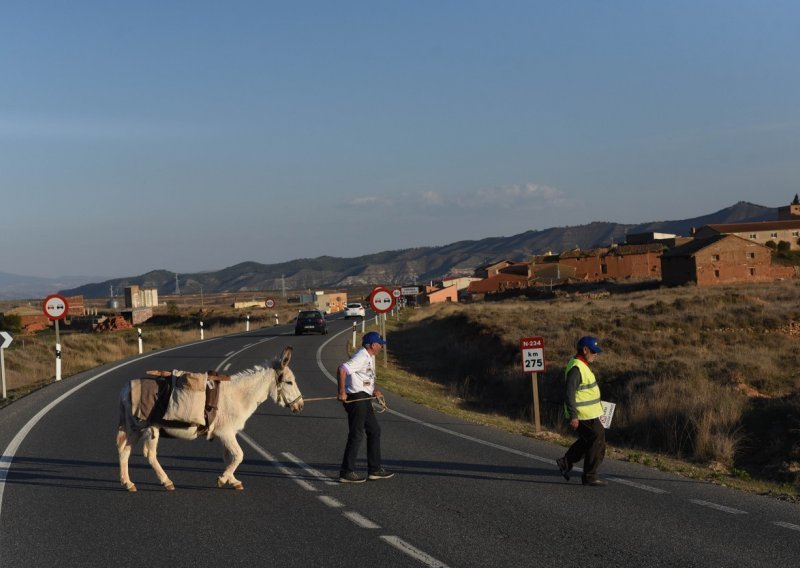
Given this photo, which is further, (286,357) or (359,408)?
(359,408)

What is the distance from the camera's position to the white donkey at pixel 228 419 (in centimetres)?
934

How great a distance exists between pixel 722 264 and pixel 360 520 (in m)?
69.9

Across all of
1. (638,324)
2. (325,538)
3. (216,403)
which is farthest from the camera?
(638,324)

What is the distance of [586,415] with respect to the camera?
9867 mm

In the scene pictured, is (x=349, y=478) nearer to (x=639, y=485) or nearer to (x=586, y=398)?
(x=586, y=398)

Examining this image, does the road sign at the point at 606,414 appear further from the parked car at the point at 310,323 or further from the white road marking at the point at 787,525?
the parked car at the point at 310,323

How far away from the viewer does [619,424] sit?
18469 millimetres

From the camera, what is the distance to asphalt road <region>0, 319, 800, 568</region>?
708 cm

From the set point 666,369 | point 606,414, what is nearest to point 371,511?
point 606,414

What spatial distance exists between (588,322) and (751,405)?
23.3 metres

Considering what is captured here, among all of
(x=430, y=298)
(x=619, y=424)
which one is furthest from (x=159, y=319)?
(x=619, y=424)

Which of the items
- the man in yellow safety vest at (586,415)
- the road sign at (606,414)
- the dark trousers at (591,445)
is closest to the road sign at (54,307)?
the road sign at (606,414)

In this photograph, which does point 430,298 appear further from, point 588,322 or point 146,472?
point 146,472

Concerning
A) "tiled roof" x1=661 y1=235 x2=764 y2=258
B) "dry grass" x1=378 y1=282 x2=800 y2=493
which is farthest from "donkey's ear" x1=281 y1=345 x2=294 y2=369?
"tiled roof" x1=661 y1=235 x2=764 y2=258
